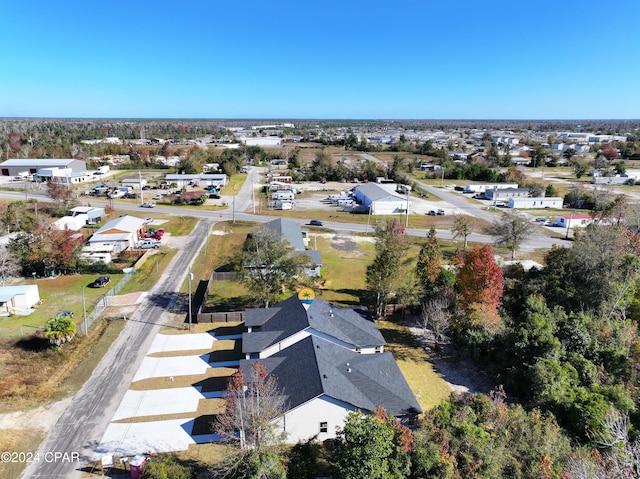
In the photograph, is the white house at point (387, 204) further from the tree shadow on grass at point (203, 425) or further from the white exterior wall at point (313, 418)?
the tree shadow on grass at point (203, 425)

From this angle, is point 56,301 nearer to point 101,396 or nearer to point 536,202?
point 101,396

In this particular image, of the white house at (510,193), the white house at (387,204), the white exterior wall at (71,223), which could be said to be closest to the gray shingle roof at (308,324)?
the white exterior wall at (71,223)

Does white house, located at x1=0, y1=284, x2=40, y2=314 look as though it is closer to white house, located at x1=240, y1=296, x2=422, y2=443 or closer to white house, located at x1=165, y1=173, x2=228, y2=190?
white house, located at x1=240, y1=296, x2=422, y2=443

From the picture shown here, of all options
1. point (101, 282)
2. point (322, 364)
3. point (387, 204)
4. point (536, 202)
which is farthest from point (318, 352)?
point (536, 202)

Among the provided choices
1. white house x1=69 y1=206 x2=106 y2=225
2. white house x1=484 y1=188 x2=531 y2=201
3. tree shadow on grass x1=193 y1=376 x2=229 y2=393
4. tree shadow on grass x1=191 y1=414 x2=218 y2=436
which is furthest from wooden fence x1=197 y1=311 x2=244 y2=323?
white house x1=484 y1=188 x2=531 y2=201

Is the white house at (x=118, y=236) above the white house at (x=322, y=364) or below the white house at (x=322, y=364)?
above
